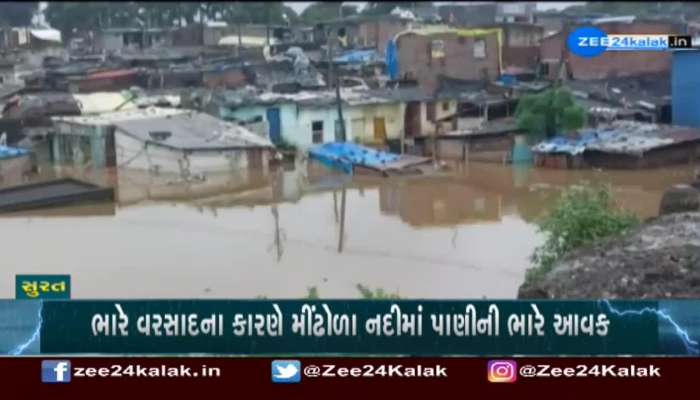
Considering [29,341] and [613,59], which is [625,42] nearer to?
[613,59]

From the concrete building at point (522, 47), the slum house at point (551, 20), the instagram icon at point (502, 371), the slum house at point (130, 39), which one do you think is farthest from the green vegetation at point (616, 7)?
the instagram icon at point (502, 371)

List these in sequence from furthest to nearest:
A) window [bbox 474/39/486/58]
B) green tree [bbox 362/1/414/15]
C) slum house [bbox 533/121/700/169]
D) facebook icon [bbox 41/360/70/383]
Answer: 1. green tree [bbox 362/1/414/15]
2. window [bbox 474/39/486/58]
3. slum house [bbox 533/121/700/169]
4. facebook icon [bbox 41/360/70/383]

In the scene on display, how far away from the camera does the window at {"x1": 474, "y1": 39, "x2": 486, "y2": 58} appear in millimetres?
5239

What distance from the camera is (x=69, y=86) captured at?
525 centimetres

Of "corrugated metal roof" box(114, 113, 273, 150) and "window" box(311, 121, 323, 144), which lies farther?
"corrugated metal roof" box(114, 113, 273, 150)

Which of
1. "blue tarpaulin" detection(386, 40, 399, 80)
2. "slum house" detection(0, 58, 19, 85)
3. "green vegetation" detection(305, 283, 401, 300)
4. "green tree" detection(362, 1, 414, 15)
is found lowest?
"green vegetation" detection(305, 283, 401, 300)

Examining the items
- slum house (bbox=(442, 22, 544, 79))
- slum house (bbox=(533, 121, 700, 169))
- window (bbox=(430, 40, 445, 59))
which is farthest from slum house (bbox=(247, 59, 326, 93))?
slum house (bbox=(533, 121, 700, 169))

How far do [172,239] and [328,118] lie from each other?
0.99m

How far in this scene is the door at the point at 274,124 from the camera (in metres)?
5.37

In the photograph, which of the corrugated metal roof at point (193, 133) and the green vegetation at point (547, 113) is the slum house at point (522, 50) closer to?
the green vegetation at point (547, 113)

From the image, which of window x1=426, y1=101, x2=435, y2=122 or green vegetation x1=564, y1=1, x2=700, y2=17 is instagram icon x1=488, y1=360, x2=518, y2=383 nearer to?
window x1=426, y1=101, x2=435, y2=122

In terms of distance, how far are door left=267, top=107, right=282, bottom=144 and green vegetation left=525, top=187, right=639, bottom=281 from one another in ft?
6.39

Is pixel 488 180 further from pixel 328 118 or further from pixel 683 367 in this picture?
pixel 683 367

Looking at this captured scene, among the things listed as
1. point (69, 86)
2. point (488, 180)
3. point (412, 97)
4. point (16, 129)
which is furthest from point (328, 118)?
point (16, 129)
